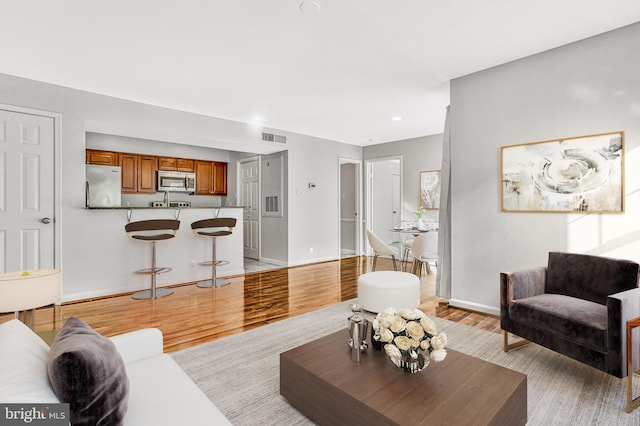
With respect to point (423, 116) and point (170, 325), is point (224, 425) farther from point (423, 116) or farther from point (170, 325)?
point (423, 116)

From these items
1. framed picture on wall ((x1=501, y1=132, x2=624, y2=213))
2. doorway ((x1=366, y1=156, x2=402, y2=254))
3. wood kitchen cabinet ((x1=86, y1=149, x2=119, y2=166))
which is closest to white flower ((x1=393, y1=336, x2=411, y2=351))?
framed picture on wall ((x1=501, y1=132, x2=624, y2=213))

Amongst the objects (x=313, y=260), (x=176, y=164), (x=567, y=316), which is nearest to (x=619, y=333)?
(x=567, y=316)

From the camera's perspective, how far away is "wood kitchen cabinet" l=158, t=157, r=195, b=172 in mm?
6688

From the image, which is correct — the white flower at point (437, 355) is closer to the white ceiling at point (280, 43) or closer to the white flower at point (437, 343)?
the white flower at point (437, 343)

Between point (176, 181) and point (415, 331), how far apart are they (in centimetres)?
637

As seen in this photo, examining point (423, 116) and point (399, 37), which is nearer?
point (399, 37)

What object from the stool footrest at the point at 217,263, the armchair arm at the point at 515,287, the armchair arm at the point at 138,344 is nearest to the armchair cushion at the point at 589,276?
the armchair arm at the point at 515,287

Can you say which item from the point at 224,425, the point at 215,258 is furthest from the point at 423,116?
the point at 224,425

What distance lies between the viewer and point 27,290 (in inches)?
63.3

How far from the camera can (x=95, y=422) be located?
3.24 ft

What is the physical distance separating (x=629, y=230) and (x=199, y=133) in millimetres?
5138

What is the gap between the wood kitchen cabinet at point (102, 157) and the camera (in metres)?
5.86

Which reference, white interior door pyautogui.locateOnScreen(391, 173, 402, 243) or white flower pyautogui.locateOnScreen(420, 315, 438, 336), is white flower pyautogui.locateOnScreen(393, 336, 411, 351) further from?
white interior door pyautogui.locateOnScreen(391, 173, 402, 243)

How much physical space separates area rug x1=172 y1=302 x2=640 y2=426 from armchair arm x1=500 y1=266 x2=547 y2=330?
13.9 inches
